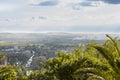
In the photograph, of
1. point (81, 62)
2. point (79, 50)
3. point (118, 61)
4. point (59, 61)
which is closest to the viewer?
point (118, 61)

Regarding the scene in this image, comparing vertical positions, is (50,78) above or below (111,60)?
below

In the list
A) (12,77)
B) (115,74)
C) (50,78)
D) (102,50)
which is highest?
(102,50)

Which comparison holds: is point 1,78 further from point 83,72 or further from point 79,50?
point 79,50

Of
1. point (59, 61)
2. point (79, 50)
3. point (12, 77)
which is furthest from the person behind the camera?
point (79, 50)

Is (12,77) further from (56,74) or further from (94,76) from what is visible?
(94,76)

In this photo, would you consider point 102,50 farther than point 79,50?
No

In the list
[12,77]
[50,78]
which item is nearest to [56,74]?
[50,78]

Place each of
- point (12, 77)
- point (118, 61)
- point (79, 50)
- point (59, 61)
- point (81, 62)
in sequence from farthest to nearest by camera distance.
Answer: point (79, 50) < point (59, 61) < point (12, 77) < point (81, 62) < point (118, 61)

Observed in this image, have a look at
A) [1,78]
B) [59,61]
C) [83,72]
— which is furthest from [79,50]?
[83,72]

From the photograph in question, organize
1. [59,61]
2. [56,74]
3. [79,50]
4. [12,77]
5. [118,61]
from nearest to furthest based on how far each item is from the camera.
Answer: [118,61], [12,77], [56,74], [59,61], [79,50]
